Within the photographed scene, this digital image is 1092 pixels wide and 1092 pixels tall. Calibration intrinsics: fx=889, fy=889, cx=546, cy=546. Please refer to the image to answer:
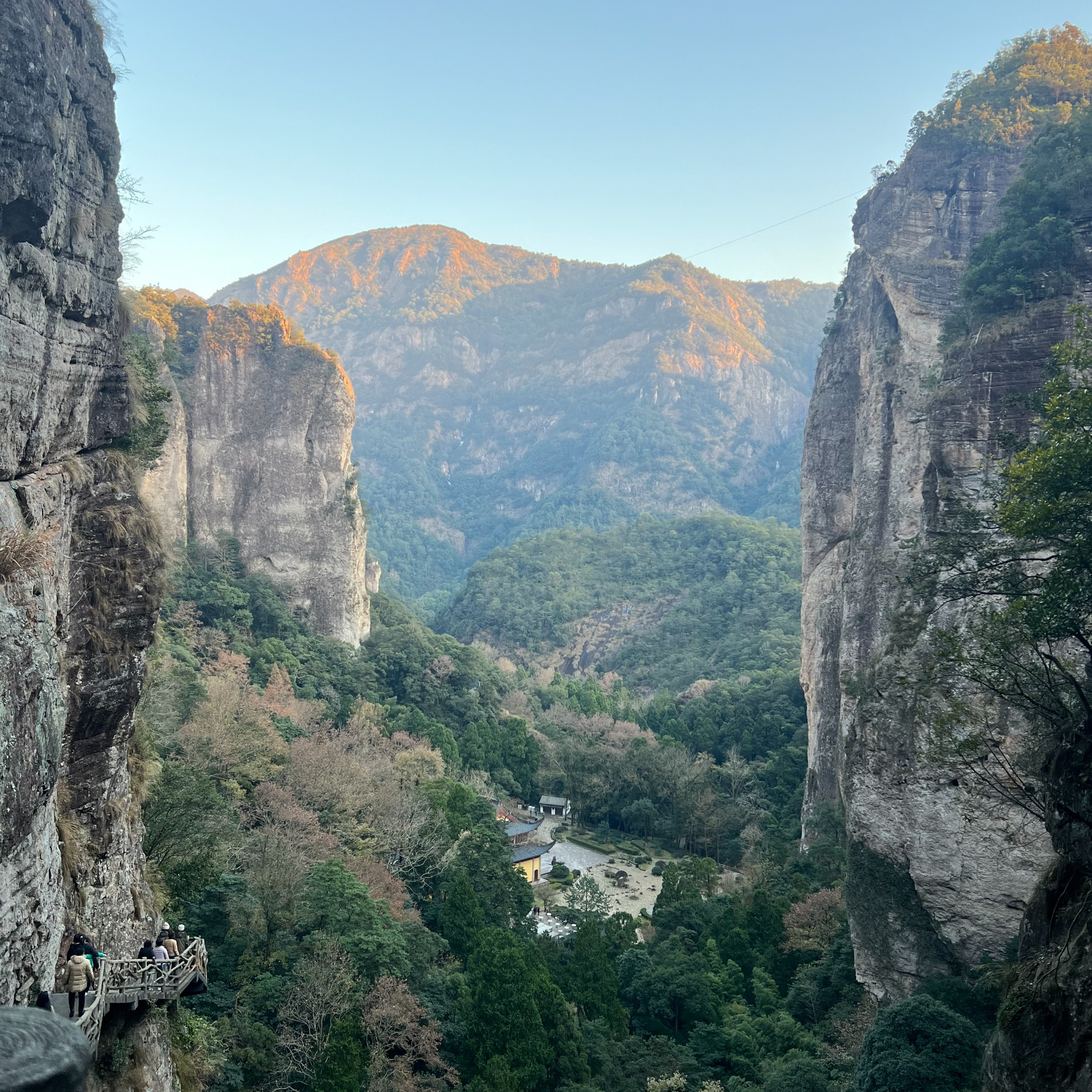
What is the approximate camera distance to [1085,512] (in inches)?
426

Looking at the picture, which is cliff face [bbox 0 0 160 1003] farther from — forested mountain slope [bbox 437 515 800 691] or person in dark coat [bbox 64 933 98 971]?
forested mountain slope [bbox 437 515 800 691]

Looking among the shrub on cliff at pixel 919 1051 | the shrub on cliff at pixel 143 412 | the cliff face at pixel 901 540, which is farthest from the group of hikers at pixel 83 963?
the shrub on cliff at pixel 919 1051

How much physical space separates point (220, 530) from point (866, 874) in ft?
127

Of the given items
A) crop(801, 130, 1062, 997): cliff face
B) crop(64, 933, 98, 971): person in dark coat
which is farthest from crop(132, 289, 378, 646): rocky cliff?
crop(64, 933, 98, 971): person in dark coat

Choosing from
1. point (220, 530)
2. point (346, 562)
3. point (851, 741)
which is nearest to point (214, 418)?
point (220, 530)

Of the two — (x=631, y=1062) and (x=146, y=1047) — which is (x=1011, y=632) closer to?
(x=146, y=1047)

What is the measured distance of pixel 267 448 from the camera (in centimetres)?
5050

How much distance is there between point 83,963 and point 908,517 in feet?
83.3

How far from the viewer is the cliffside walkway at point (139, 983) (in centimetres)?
989

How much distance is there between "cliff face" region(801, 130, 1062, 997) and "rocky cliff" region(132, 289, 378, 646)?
2635 centimetres

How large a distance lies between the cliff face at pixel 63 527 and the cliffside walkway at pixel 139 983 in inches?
24.0

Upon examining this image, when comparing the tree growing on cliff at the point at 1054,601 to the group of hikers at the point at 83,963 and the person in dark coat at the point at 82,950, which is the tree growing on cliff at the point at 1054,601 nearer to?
the group of hikers at the point at 83,963

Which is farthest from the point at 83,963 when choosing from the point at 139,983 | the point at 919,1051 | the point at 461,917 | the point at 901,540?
the point at 901,540

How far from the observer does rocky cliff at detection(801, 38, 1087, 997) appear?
63.7 feet
